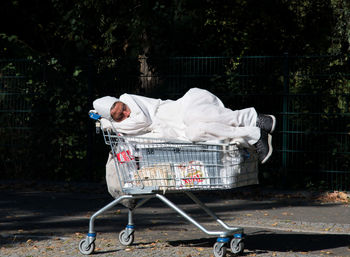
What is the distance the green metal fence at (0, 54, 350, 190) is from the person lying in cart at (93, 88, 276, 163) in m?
4.37

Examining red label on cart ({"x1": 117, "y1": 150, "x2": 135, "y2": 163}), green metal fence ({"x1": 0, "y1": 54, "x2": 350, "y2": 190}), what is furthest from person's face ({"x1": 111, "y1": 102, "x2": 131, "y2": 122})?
green metal fence ({"x1": 0, "y1": 54, "x2": 350, "y2": 190})

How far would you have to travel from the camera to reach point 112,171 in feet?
19.7

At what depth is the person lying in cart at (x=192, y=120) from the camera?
221 inches

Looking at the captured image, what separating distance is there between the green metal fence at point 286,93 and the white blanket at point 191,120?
4376 mm

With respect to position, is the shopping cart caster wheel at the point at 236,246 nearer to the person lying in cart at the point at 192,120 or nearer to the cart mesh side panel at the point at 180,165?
the cart mesh side panel at the point at 180,165

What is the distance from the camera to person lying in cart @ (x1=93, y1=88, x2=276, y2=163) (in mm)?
5613

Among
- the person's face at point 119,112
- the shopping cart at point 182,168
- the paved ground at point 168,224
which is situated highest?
the person's face at point 119,112

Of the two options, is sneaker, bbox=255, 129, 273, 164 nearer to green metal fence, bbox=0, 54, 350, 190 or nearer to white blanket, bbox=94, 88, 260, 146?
white blanket, bbox=94, 88, 260, 146

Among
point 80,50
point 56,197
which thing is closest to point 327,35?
point 80,50

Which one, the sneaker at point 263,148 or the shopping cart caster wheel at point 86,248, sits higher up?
the sneaker at point 263,148

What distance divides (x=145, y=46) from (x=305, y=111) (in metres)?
4.35

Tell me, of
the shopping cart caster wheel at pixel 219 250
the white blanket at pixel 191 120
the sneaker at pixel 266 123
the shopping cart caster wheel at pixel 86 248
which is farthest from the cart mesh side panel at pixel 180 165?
the shopping cart caster wheel at pixel 86 248

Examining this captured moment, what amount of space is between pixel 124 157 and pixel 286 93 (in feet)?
16.4

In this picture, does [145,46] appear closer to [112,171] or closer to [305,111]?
[305,111]
